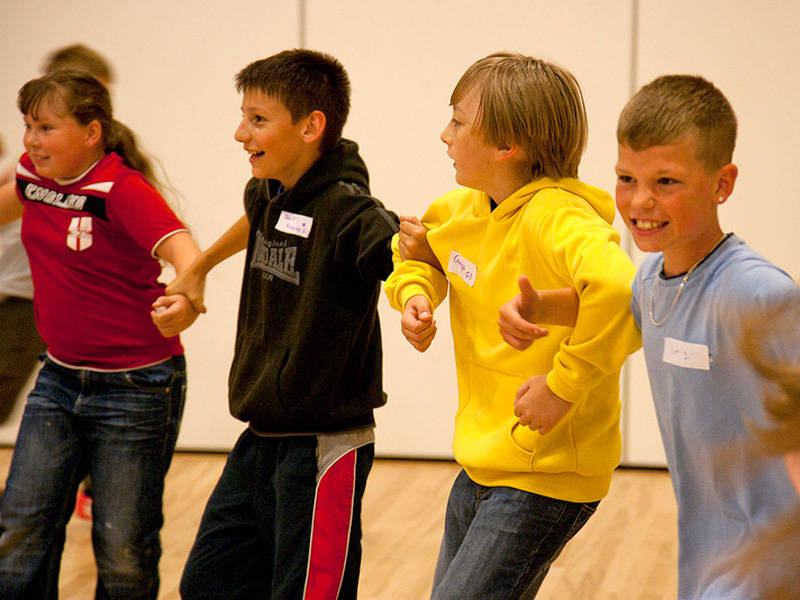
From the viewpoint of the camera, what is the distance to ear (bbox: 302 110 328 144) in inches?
91.3

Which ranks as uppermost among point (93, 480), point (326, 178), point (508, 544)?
point (326, 178)

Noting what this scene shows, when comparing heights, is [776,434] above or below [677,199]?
below

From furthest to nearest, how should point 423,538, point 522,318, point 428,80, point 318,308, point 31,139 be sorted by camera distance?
point 428,80 → point 423,538 → point 31,139 → point 318,308 → point 522,318

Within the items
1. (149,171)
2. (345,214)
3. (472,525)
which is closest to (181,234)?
(149,171)

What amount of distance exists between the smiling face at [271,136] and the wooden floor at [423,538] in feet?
4.73

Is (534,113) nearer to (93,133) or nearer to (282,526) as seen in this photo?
(282,526)

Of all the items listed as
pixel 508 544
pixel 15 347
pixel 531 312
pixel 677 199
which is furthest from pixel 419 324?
pixel 15 347

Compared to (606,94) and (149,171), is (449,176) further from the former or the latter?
(149,171)

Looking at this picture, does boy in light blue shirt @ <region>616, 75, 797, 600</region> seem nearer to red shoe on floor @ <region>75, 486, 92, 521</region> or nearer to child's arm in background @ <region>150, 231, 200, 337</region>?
child's arm in background @ <region>150, 231, 200, 337</region>

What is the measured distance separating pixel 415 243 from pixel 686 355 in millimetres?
643

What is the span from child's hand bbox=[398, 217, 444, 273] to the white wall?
233 centimetres

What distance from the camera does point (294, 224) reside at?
2.28m

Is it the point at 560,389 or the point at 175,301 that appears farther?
the point at 175,301

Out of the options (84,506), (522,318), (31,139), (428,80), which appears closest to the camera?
(522,318)
